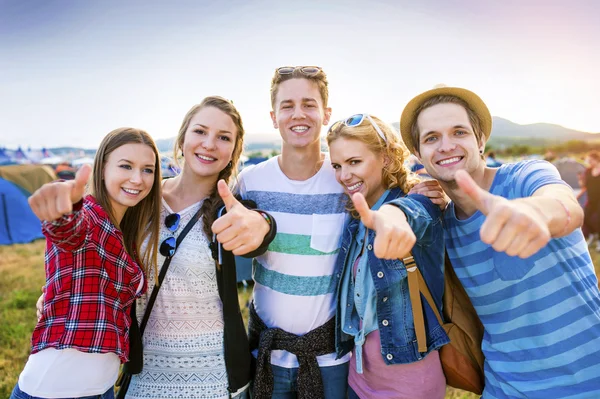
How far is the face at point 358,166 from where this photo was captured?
87.7 inches

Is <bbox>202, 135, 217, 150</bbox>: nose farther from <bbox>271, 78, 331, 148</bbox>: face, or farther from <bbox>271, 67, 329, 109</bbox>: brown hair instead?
<bbox>271, 67, 329, 109</bbox>: brown hair

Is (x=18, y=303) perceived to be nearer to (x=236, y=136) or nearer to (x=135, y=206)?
(x=135, y=206)

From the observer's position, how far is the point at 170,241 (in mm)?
2080

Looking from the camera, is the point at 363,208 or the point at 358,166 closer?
the point at 363,208

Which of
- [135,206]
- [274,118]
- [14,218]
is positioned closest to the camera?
[135,206]

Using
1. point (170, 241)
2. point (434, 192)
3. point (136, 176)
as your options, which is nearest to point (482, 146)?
point (434, 192)

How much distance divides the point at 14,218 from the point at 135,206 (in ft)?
39.9

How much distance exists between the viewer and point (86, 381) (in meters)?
1.72

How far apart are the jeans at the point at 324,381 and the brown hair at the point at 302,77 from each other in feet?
5.85

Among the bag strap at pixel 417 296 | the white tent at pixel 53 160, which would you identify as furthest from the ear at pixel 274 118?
the white tent at pixel 53 160

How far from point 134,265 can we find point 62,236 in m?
0.40

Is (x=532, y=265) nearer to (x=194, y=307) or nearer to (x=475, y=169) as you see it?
(x=475, y=169)

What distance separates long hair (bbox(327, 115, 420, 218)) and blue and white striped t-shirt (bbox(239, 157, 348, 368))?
18 centimetres

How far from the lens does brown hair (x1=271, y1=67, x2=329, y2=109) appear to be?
8.35ft
